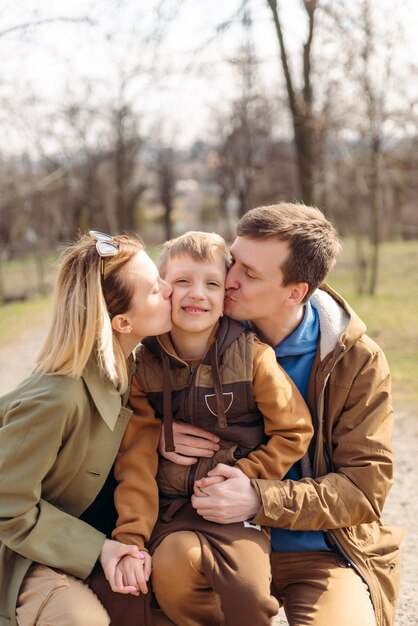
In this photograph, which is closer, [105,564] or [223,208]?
[105,564]

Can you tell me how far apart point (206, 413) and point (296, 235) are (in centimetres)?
78

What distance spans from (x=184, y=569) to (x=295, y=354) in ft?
3.01

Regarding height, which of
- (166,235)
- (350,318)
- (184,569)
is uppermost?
(350,318)

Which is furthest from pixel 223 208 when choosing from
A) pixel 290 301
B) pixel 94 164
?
pixel 290 301

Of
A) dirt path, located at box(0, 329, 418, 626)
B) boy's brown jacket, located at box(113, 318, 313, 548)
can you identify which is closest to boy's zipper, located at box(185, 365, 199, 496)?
boy's brown jacket, located at box(113, 318, 313, 548)

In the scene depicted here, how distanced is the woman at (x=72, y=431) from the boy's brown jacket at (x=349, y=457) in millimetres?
617

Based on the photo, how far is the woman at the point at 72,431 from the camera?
8.11 feet

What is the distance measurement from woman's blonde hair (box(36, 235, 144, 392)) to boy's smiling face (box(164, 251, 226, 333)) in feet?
0.55

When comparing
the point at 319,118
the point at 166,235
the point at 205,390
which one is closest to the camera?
the point at 205,390

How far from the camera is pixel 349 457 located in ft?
9.19

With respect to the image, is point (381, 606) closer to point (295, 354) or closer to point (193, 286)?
point (295, 354)

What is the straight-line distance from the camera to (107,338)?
2.63 m

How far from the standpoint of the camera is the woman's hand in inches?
98.3

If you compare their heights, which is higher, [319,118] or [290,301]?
[319,118]
